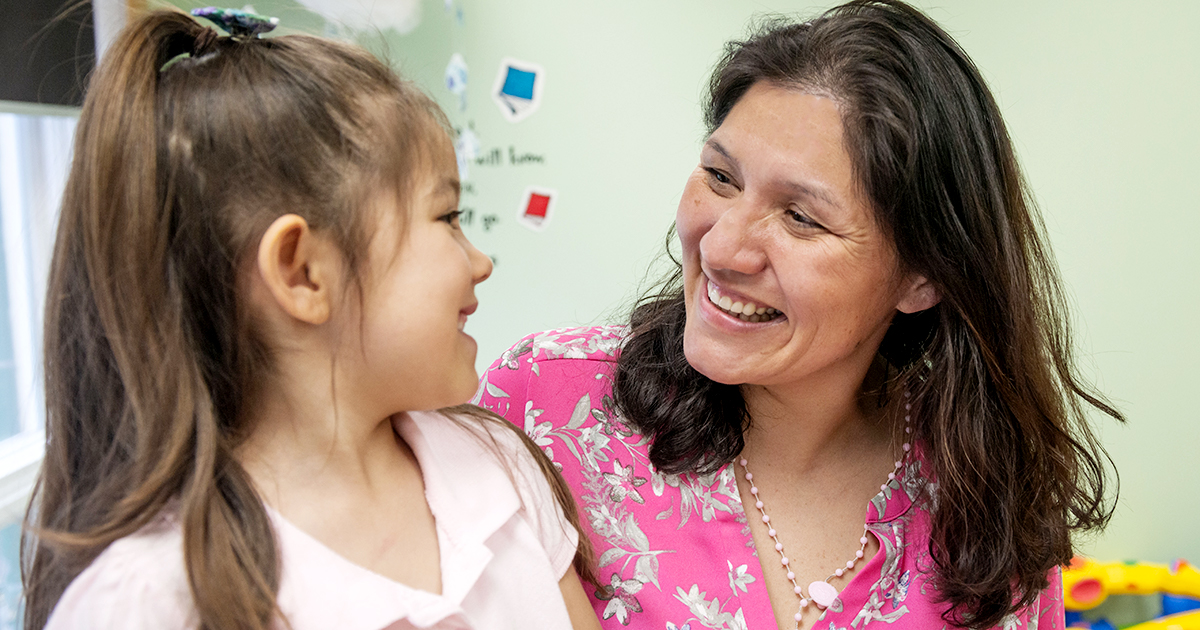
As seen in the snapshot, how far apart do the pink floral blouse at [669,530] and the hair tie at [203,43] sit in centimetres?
Answer: 64

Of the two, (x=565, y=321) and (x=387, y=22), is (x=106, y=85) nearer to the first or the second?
(x=387, y=22)

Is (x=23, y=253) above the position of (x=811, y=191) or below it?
below

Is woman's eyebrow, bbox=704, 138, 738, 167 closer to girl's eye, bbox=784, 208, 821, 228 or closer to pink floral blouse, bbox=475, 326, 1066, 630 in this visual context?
girl's eye, bbox=784, 208, 821, 228

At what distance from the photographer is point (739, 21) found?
326 centimetres

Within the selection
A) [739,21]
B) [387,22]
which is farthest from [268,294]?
[739,21]

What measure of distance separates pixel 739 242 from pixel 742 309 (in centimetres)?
10

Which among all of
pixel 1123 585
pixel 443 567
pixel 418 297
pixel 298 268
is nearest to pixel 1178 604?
pixel 1123 585

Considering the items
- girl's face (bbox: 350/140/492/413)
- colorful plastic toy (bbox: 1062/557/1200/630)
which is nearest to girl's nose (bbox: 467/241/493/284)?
girl's face (bbox: 350/140/492/413)

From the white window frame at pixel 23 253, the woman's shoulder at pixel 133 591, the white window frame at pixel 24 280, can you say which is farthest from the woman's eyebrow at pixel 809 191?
the white window frame at pixel 23 253

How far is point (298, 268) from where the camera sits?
2.91 feet

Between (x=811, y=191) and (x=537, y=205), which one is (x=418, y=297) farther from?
(x=537, y=205)

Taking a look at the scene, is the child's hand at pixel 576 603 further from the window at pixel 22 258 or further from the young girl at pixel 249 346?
the window at pixel 22 258

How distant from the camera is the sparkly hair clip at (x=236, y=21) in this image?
3.06ft

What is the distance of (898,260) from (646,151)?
2205mm
